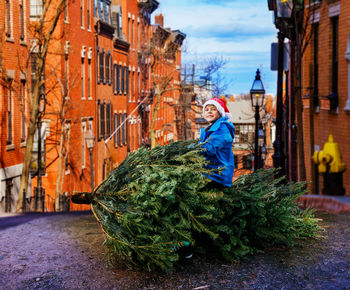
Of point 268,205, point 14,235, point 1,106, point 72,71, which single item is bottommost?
point 14,235

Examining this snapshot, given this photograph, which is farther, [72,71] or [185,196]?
[72,71]

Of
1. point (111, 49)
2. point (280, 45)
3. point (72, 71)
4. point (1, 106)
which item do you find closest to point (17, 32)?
point (1, 106)

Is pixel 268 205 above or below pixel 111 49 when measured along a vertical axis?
below

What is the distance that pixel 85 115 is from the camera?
34438 mm

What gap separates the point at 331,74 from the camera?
19969 mm

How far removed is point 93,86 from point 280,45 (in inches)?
824

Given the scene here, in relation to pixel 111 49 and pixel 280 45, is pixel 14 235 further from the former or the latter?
pixel 111 49

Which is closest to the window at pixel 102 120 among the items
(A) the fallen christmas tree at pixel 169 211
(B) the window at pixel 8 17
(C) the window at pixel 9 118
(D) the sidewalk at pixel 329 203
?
(C) the window at pixel 9 118

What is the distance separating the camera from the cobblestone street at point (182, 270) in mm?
6020

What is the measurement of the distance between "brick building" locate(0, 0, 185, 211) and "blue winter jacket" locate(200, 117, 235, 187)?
16.2 metres

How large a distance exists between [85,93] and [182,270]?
28985mm

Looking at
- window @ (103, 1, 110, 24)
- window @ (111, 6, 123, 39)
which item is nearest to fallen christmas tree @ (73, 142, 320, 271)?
window @ (103, 1, 110, 24)

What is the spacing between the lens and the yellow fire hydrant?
16.5m

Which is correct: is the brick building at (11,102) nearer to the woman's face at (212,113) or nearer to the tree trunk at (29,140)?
the tree trunk at (29,140)
